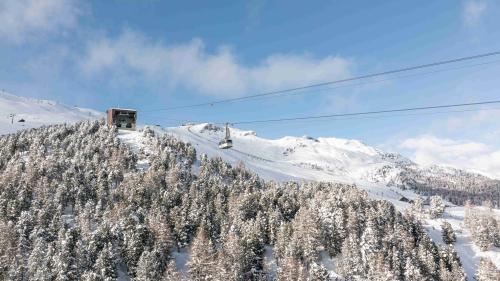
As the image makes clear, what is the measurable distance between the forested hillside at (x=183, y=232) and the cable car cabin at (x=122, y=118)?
93.9ft

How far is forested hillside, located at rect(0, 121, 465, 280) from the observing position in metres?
98.6

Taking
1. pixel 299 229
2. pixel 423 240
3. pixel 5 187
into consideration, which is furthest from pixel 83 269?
pixel 423 240

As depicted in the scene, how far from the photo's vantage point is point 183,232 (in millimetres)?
134375

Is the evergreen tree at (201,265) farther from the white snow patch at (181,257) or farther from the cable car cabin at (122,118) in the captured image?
the cable car cabin at (122,118)

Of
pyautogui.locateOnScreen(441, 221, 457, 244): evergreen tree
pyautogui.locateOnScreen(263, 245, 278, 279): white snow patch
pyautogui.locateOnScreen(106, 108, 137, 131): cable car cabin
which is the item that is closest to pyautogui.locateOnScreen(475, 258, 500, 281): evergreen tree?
pyautogui.locateOnScreen(441, 221, 457, 244): evergreen tree

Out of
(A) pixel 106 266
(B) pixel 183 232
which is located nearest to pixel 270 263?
(B) pixel 183 232

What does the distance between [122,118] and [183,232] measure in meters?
44.9

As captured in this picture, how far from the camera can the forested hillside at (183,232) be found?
98562 millimetres

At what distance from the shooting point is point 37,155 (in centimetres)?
19525

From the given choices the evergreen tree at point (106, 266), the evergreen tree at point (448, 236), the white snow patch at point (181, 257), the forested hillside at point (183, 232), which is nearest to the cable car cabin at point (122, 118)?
the forested hillside at point (183, 232)

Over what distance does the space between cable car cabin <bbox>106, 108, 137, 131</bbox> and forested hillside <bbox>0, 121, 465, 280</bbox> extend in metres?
28.6

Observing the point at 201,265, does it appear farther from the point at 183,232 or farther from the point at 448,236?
the point at 448,236

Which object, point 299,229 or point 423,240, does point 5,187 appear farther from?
point 423,240

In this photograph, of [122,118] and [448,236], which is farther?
[448,236]
